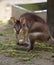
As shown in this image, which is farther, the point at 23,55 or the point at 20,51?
the point at 20,51

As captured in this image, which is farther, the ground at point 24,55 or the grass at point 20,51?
the grass at point 20,51

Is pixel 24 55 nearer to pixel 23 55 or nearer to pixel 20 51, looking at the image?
pixel 23 55

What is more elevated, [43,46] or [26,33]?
[26,33]

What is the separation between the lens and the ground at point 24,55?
15.1ft

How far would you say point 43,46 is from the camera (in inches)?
217

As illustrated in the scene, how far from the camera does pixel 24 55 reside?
194 inches

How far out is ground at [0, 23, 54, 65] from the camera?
4594 mm

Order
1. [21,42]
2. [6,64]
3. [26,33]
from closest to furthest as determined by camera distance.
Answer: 1. [6,64]
2. [26,33]
3. [21,42]

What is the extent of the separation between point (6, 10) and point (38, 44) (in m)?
4.64

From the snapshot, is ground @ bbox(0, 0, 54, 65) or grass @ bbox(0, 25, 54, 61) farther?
grass @ bbox(0, 25, 54, 61)

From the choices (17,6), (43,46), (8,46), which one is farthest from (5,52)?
(17,6)

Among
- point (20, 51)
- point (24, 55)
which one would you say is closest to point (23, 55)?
point (24, 55)

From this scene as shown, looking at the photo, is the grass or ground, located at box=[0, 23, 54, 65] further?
the grass

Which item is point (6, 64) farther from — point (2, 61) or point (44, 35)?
point (44, 35)
